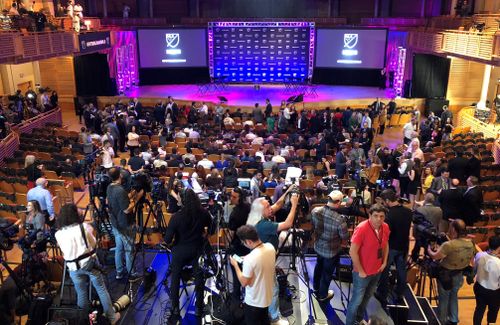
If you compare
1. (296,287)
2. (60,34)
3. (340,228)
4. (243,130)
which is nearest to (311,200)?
(296,287)

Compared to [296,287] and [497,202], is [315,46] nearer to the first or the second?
[497,202]

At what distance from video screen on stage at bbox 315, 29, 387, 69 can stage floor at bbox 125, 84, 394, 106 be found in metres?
1.38

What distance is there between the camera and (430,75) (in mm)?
21391

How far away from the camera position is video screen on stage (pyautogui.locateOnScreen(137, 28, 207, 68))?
23.8 metres

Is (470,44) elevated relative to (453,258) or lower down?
elevated

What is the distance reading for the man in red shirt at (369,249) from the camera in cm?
459

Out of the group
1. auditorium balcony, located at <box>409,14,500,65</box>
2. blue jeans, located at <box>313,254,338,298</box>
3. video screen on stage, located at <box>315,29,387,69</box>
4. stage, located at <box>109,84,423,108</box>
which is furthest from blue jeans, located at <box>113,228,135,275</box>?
video screen on stage, located at <box>315,29,387,69</box>

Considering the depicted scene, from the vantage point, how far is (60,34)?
16500 millimetres

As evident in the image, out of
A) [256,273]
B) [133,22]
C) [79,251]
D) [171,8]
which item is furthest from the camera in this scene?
[171,8]

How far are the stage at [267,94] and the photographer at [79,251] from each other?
1524 centimetres

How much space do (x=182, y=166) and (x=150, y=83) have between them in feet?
55.4

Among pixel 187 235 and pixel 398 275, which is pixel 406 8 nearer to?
pixel 398 275

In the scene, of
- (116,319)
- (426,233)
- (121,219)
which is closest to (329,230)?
(426,233)

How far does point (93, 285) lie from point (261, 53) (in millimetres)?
21023
